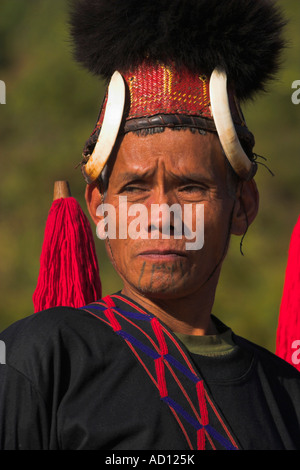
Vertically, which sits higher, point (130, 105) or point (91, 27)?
point (91, 27)

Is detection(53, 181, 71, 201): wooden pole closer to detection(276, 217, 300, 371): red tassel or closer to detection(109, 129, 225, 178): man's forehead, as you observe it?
detection(109, 129, 225, 178): man's forehead

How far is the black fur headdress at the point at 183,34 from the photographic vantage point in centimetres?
207

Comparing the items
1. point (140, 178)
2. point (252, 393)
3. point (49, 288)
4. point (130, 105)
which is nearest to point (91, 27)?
point (130, 105)

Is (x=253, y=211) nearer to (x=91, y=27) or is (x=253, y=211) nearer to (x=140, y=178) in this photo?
(x=140, y=178)

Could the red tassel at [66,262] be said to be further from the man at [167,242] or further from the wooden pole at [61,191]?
the man at [167,242]

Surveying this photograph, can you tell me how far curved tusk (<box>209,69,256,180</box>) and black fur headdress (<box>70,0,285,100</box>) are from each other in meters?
0.04

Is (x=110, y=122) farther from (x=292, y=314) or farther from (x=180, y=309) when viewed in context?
(x=292, y=314)

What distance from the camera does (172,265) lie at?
2037mm

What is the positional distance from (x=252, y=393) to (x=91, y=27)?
1007 mm

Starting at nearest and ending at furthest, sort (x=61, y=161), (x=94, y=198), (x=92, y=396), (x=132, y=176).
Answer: (x=92, y=396)
(x=132, y=176)
(x=94, y=198)
(x=61, y=161)

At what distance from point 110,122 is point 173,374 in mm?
626

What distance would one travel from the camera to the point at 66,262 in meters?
2.58
